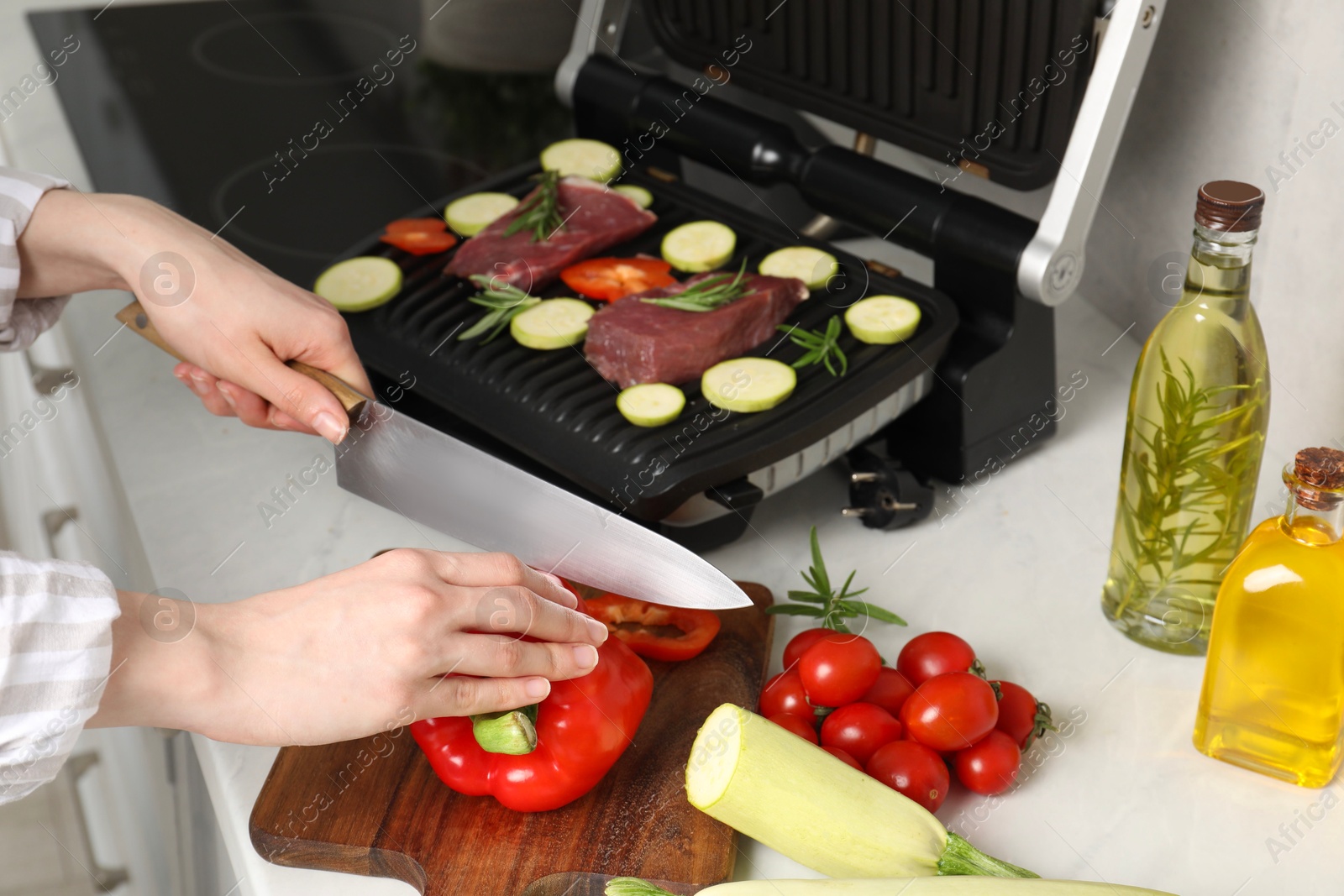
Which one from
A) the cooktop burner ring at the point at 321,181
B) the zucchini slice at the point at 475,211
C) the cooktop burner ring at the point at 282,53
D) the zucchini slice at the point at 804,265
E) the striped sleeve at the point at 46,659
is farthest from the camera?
the cooktop burner ring at the point at 282,53

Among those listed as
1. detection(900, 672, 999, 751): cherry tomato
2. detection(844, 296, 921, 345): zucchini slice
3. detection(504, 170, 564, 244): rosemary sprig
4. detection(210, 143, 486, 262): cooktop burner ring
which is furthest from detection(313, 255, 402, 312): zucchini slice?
detection(900, 672, 999, 751): cherry tomato

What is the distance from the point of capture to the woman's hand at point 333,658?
0.75 metres

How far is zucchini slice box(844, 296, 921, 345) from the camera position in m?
1.11

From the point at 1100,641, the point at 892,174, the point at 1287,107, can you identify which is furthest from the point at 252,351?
the point at 1287,107

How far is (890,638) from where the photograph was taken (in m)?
1.03

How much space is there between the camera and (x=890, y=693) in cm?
92

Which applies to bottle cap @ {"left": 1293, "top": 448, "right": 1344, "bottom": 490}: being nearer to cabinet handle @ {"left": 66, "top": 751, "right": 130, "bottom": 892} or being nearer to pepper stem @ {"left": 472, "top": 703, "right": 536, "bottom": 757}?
pepper stem @ {"left": 472, "top": 703, "right": 536, "bottom": 757}

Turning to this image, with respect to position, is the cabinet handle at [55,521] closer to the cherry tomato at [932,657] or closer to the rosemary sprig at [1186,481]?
the cherry tomato at [932,657]

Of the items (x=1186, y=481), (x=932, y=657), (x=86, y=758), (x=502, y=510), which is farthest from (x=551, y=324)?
(x=86, y=758)

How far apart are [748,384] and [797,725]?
336 mm

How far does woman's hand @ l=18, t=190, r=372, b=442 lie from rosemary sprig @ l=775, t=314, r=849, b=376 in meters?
0.41

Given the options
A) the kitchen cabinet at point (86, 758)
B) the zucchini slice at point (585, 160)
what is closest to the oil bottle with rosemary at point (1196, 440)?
the zucchini slice at point (585, 160)

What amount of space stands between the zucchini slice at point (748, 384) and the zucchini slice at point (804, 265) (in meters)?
0.15

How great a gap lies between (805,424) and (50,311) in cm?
75
